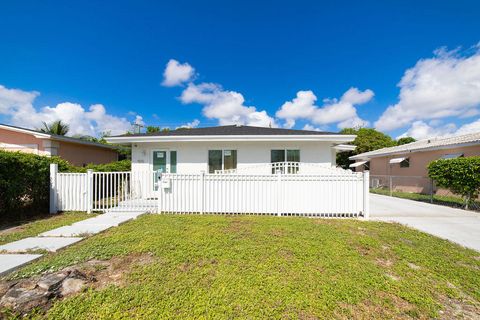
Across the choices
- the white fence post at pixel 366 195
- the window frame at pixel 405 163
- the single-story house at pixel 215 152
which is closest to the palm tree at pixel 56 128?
the single-story house at pixel 215 152

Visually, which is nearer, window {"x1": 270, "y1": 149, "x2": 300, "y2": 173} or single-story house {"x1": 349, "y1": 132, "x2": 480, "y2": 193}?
window {"x1": 270, "y1": 149, "x2": 300, "y2": 173}

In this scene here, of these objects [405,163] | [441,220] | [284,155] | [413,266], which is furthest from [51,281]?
[405,163]

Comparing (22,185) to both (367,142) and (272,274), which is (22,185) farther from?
(367,142)

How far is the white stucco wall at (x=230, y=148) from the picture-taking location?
9680 millimetres

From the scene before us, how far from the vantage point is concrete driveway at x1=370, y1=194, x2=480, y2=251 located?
17.5 ft

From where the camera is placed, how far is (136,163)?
10031 mm

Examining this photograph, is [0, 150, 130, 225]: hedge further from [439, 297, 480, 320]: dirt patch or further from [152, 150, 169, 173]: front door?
[439, 297, 480, 320]: dirt patch

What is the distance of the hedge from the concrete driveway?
1143 centimetres

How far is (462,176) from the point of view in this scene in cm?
852

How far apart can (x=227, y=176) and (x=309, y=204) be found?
2.92 metres

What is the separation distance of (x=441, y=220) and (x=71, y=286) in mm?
9795

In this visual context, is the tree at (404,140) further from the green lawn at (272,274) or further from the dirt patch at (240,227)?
the dirt patch at (240,227)

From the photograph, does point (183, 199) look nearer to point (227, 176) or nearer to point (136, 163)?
point (227, 176)

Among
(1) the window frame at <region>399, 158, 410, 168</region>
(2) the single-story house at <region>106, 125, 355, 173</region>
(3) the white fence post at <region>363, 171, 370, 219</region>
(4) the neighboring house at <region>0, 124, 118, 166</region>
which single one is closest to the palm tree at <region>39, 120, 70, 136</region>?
(4) the neighboring house at <region>0, 124, 118, 166</region>
